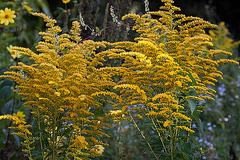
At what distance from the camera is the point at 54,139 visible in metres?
2.33

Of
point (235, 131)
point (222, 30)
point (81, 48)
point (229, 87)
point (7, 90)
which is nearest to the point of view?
point (81, 48)

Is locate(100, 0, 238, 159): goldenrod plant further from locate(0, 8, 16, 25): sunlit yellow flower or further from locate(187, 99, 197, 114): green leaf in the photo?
locate(0, 8, 16, 25): sunlit yellow flower

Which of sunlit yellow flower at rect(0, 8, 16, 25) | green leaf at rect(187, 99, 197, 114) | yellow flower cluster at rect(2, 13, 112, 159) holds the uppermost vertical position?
sunlit yellow flower at rect(0, 8, 16, 25)

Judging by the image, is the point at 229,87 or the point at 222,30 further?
the point at 222,30

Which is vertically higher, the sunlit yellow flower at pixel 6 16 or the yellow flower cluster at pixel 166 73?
the sunlit yellow flower at pixel 6 16

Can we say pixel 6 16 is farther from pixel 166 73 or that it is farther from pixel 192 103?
pixel 192 103

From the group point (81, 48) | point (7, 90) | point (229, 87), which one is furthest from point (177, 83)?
point (229, 87)

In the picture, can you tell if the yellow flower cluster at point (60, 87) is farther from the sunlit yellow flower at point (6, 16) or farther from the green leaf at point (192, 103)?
the sunlit yellow flower at point (6, 16)

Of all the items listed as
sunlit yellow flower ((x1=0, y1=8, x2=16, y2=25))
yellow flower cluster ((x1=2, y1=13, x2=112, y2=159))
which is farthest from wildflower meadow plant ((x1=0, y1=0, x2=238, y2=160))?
sunlit yellow flower ((x1=0, y1=8, x2=16, y2=25))

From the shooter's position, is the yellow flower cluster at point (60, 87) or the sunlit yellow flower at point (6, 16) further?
the sunlit yellow flower at point (6, 16)

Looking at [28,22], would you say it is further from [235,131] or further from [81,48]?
[235,131]

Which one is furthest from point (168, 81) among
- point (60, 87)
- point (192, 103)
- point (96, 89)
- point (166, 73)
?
point (60, 87)

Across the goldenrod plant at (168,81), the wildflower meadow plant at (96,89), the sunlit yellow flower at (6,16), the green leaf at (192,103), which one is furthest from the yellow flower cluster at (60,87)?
the sunlit yellow flower at (6,16)

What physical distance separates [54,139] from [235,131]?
3.57 metres
